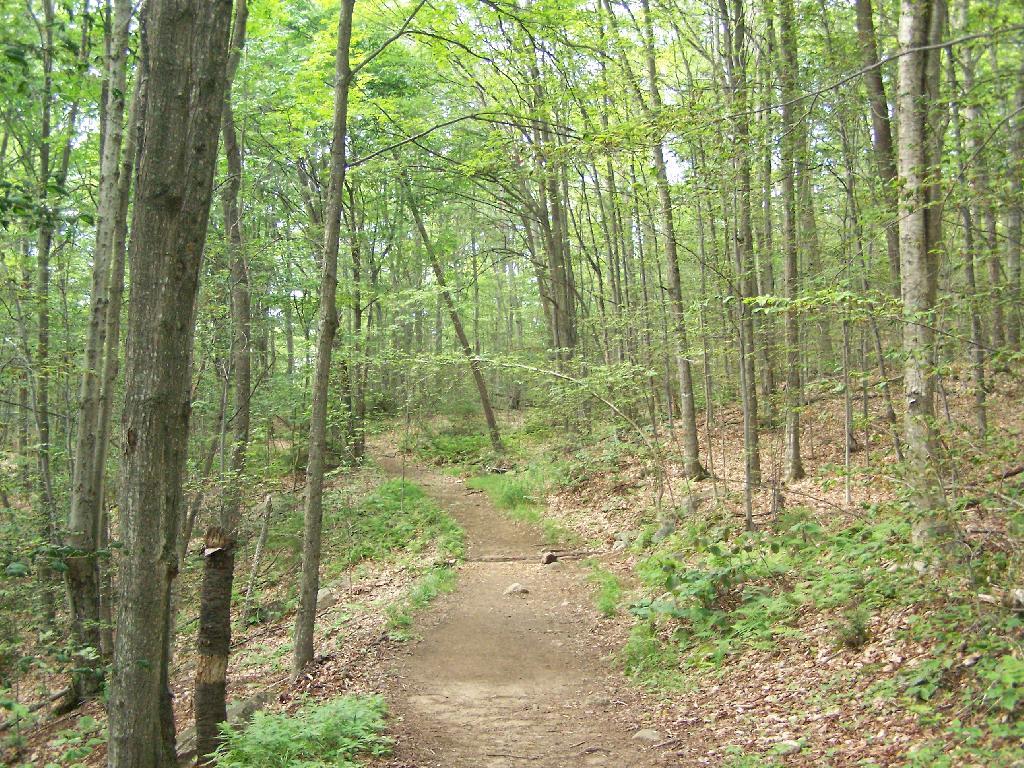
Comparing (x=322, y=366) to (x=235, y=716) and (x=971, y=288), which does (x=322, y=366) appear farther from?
(x=971, y=288)

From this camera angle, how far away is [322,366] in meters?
6.92

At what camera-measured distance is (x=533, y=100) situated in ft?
41.1

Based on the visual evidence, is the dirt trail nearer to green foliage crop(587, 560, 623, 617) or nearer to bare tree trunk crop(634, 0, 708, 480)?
green foliage crop(587, 560, 623, 617)

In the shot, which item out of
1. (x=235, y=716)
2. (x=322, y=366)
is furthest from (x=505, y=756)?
(x=322, y=366)

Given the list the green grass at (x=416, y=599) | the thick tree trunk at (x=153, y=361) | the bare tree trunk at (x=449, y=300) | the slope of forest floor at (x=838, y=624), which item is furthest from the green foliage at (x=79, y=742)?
the bare tree trunk at (x=449, y=300)

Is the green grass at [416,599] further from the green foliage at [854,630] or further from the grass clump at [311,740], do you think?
the green foliage at [854,630]

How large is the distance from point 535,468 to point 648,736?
37.7 ft

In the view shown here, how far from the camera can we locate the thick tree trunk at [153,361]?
3281mm

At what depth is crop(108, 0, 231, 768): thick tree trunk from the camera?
10.8 feet

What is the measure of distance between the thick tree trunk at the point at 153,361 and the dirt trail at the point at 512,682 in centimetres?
239

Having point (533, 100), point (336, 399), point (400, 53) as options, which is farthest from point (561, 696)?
point (400, 53)

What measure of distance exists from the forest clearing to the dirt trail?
5 centimetres

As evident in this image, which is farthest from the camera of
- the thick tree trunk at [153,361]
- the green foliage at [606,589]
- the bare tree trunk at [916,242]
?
the green foliage at [606,589]

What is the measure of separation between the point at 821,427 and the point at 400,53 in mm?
12992
